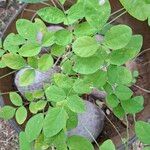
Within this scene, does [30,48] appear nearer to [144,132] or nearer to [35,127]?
[35,127]

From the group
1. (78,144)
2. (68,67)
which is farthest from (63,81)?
(78,144)

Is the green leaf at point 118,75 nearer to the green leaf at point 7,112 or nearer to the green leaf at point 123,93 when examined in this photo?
the green leaf at point 123,93

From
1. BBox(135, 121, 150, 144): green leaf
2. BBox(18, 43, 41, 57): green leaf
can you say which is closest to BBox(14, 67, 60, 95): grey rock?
BBox(18, 43, 41, 57): green leaf

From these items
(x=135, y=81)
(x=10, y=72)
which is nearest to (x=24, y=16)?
(x=10, y=72)

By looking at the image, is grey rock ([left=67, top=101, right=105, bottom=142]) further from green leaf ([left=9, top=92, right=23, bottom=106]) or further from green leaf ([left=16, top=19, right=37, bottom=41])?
green leaf ([left=16, top=19, right=37, bottom=41])

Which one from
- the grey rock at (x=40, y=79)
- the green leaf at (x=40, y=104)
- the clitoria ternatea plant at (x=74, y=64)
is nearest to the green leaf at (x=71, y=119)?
the clitoria ternatea plant at (x=74, y=64)
